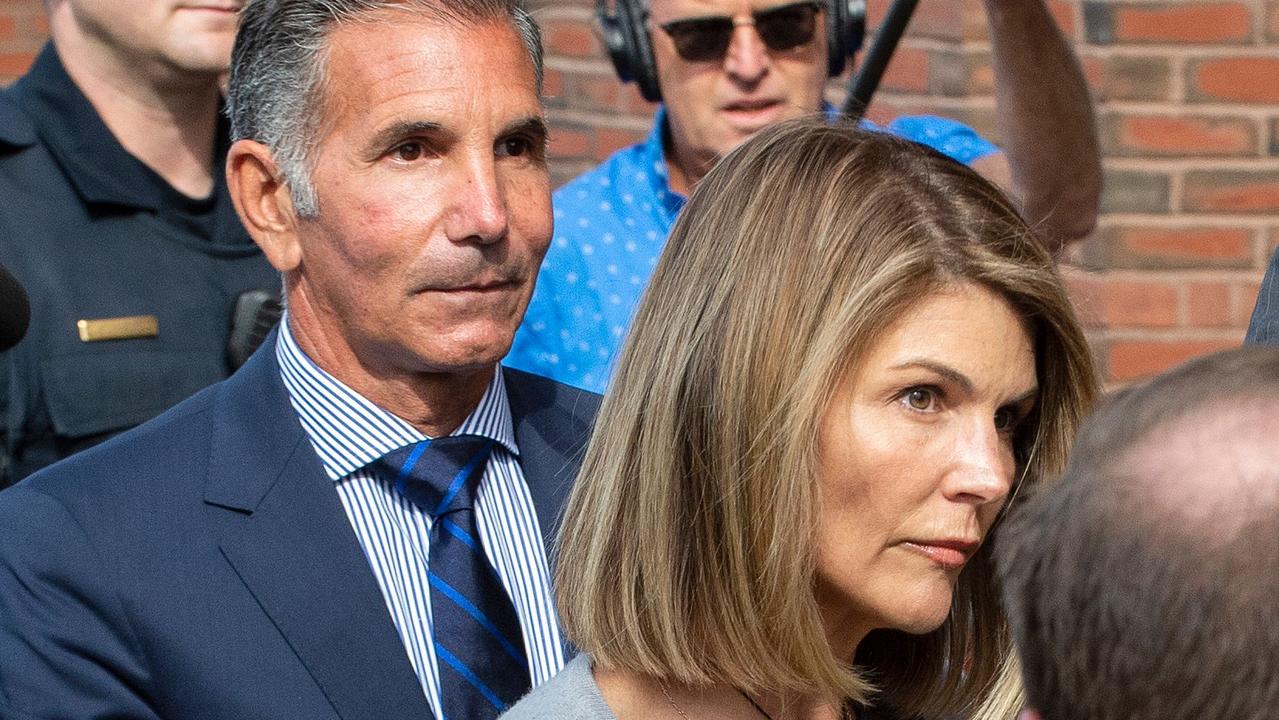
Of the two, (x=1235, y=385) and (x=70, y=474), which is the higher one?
(x=1235, y=385)

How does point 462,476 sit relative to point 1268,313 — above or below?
below

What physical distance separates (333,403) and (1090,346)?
31.9 inches

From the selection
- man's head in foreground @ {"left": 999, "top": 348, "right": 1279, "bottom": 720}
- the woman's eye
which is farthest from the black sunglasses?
man's head in foreground @ {"left": 999, "top": 348, "right": 1279, "bottom": 720}

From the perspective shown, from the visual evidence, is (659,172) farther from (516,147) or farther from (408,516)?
(408,516)

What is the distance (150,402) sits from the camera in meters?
2.62

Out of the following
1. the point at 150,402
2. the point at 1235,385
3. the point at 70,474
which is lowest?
the point at 150,402

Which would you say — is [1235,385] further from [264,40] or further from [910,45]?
[910,45]

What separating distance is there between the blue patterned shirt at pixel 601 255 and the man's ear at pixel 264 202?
22.4 inches

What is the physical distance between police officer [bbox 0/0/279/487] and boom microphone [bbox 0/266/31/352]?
0.73 metres

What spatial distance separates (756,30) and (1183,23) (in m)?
1.26

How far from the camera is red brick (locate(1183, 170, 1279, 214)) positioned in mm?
3672

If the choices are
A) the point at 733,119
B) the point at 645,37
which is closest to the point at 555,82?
the point at 645,37

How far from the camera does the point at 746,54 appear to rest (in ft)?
9.16

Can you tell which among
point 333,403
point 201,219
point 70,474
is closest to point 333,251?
Result: point 333,403
